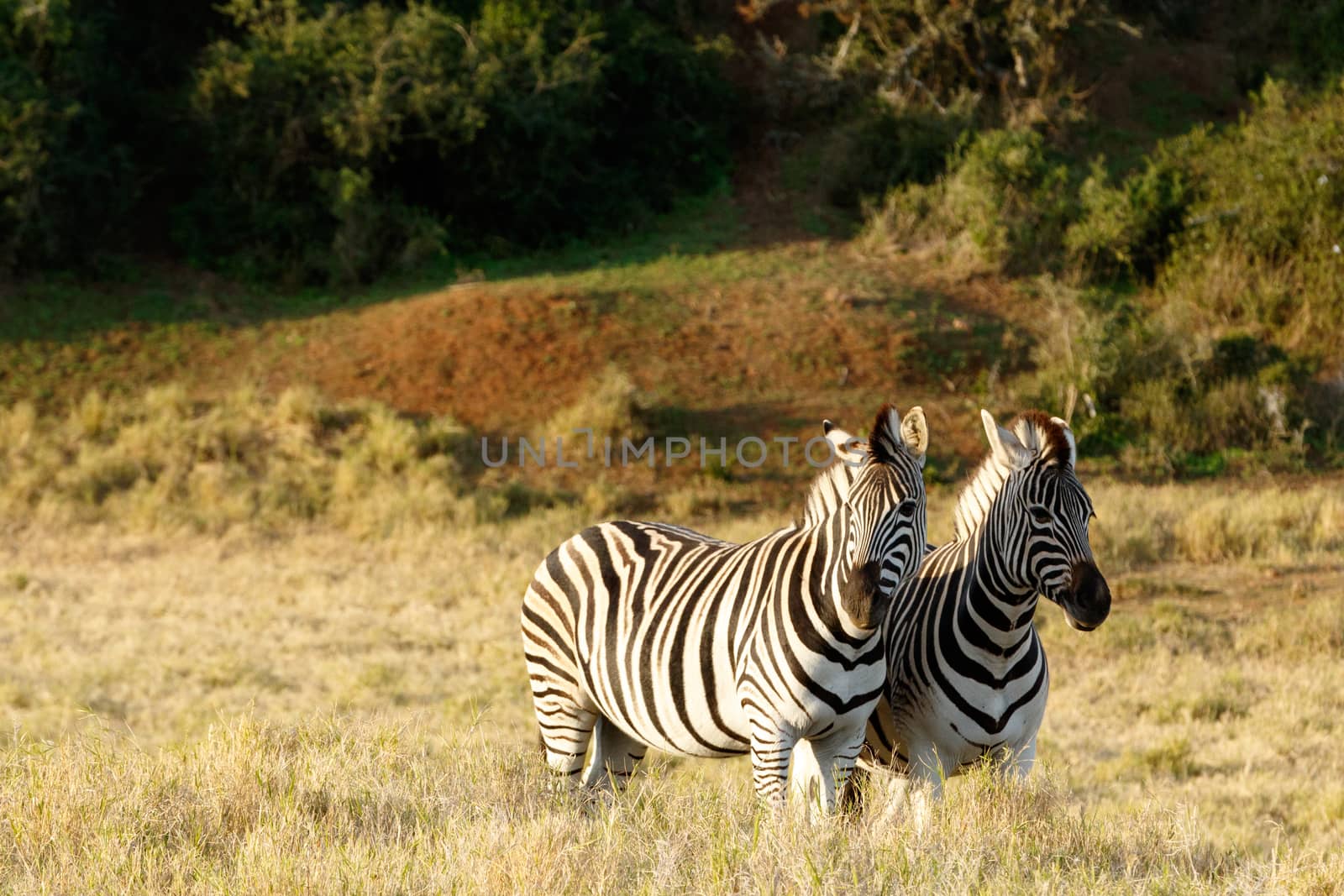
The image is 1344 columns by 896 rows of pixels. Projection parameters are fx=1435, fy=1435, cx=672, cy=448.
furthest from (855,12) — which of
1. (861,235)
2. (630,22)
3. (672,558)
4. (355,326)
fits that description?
(672,558)

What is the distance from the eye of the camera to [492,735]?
26.5 ft

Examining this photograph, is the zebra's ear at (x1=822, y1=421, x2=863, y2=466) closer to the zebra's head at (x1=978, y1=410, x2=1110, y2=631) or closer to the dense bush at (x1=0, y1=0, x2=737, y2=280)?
the zebra's head at (x1=978, y1=410, x2=1110, y2=631)

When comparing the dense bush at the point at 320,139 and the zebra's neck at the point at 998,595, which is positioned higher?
the dense bush at the point at 320,139

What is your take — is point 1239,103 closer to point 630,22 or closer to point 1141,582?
point 630,22

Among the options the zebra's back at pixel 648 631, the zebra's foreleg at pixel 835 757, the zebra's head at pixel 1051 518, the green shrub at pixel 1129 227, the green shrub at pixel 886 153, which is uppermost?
the green shrub at pixel 886 153

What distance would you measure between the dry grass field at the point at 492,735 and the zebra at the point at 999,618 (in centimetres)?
22

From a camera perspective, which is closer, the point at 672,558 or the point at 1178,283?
the point at 672,558

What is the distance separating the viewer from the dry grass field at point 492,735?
173 inches

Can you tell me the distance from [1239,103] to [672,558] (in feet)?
69.1

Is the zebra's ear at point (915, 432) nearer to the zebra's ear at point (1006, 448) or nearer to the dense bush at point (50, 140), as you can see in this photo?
the zebra's ear at point (1006, 448)

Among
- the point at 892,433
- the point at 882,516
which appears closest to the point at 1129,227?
the point at 892,433

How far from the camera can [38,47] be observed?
19.4 meters

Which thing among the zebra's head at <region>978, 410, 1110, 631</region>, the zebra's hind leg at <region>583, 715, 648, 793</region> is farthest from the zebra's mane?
the zebra's hind leg at <region>583, 715, 648, 793</region>

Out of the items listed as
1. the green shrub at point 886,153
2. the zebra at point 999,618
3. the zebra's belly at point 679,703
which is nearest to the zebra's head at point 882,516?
the zebra at point 999,618
